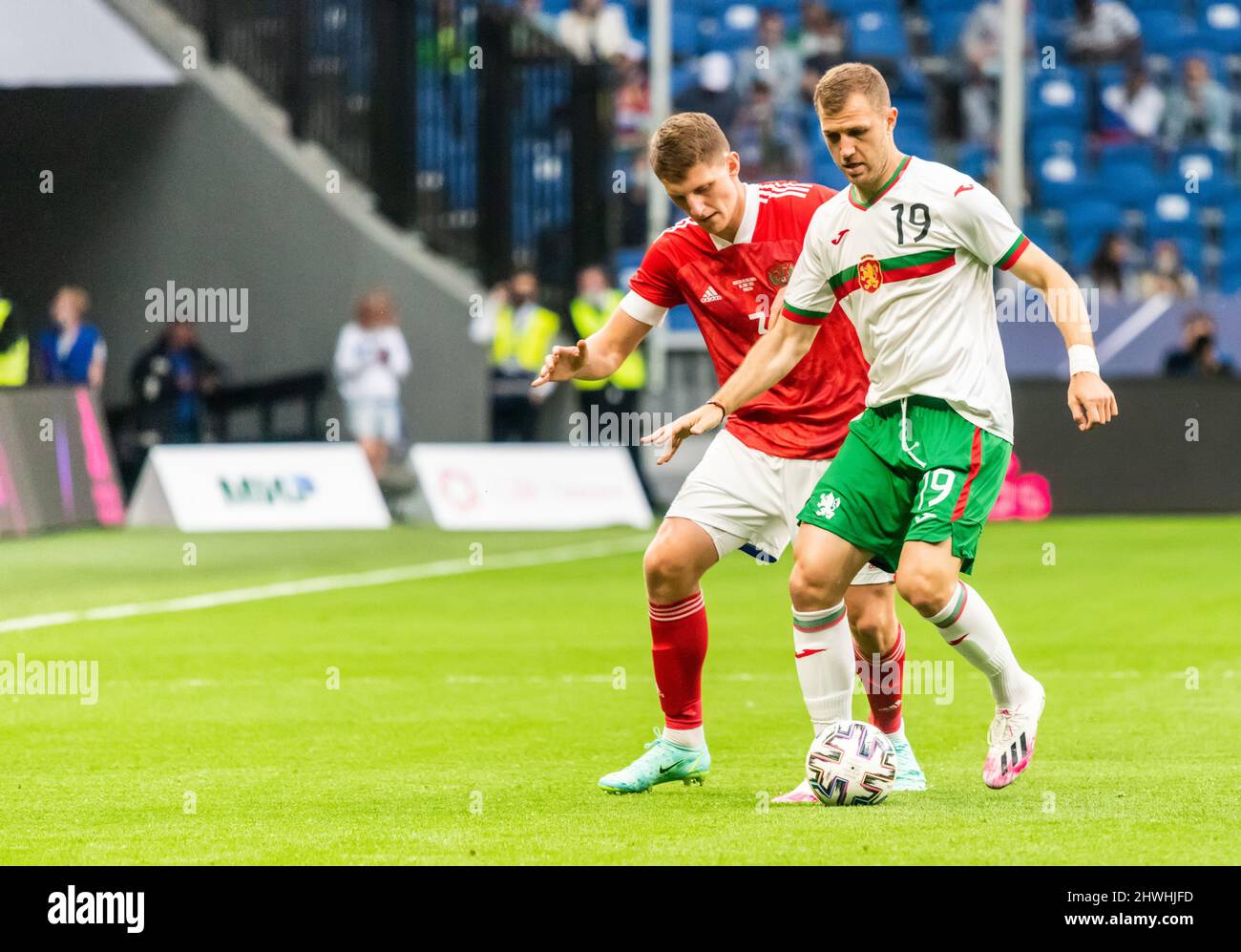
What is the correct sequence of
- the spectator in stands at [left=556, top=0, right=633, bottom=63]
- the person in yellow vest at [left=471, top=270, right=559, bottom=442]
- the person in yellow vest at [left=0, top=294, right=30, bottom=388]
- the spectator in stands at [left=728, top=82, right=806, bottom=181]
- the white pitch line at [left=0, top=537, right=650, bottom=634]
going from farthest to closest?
the spectator in stands at [left=556, top=0, right=633, bottom=63] → the spectator in stands at [left=728, top=82, right=806, bottom=181] → the person in yellow vest at [left=471, top=270, right=559, bottom=442] → the person in yellow vest at [left=0, top=294, right=30, bottom=388] → the white pitch line at [left=0, top=537, right=650, bottom=634]

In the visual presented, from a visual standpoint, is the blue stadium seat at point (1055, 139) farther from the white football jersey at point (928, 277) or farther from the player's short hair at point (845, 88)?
the player's short hair at point (845, 88)

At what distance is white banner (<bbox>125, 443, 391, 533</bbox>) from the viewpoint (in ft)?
64.4

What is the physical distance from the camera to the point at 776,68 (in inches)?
976

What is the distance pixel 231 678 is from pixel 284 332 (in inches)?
538

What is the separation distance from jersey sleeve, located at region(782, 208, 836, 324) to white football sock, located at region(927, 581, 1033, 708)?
955 mm

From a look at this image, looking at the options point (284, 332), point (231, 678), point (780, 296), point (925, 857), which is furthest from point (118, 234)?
point (925, 857)

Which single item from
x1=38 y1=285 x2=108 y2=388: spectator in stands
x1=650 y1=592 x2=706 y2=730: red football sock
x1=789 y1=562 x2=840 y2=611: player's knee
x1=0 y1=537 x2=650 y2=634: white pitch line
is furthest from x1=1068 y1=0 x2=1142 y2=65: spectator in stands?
x1=789 y1=562 x2=840 y2=611: player's knee

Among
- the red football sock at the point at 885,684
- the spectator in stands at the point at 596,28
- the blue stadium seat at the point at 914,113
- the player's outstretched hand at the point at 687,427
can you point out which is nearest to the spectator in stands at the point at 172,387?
the spectator in stands at the point at 596,28

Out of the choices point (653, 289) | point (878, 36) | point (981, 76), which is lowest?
point (653, 289)

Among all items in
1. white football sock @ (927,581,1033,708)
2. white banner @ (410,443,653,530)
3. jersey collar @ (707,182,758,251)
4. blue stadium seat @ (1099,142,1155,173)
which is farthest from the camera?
blue stadium seat @ (1099,142,1155,173)

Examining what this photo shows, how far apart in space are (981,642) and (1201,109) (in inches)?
756

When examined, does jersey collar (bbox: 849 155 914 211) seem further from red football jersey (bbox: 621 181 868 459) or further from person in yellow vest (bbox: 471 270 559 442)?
person in yellow vest (bbox: 471 270 559 442)

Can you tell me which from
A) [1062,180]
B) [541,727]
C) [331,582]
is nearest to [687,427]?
[541,727]

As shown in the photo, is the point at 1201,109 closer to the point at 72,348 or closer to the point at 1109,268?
the point at 1109,268
